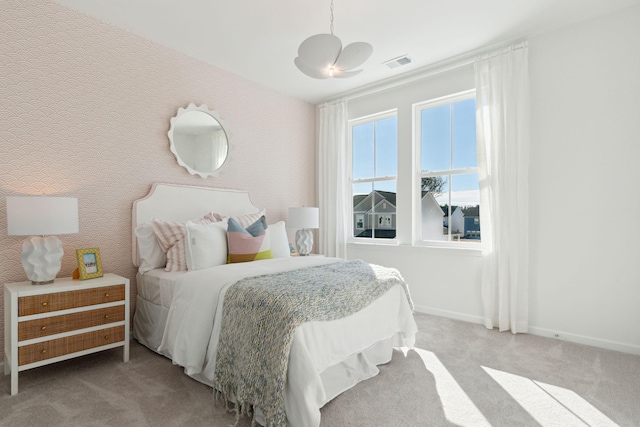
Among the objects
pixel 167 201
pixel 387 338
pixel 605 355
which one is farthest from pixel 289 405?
pixel 605 355

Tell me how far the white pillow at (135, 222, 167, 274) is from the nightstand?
36 cm

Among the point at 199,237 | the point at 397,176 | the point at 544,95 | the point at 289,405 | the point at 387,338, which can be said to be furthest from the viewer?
the point at 397,176

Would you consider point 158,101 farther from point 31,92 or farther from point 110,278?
point 110,278

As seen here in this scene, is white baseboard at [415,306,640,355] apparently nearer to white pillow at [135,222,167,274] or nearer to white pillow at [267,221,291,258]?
white pillow at [267,221,291,258]

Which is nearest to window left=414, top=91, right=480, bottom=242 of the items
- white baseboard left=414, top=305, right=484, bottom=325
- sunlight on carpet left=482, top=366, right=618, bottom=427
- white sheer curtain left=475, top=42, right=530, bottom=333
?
white sheer curtain left=475, top=42, right=530, bottom=333

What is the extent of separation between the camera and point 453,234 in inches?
153

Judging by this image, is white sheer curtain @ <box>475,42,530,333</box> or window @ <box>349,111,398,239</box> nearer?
white sheer curtain @ <box>475,42,530,333</box>

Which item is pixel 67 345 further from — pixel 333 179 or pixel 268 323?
pixel 333 179

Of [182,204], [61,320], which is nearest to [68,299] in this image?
[61,320]

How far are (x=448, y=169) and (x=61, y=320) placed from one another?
3.79 meters

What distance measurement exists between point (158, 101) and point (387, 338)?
2.97 metres

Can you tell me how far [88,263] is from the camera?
2.62 m

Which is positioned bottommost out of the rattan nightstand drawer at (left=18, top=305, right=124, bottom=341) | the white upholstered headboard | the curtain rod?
the rattan nightstand drawer at (left=18, top=305, right=124, bottom=341)

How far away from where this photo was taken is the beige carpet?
1849mm
